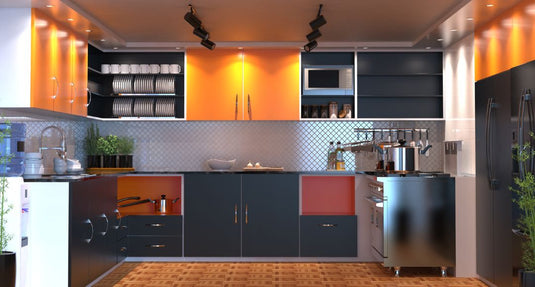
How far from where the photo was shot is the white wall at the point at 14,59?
482 cm

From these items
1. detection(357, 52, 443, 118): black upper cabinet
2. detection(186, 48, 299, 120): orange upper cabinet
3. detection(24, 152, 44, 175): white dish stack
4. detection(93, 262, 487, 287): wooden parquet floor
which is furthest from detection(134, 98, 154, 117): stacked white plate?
detection(357, 52, 443, 118): black upper cabinet

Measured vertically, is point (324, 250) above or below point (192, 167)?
below

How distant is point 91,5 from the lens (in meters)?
5.24

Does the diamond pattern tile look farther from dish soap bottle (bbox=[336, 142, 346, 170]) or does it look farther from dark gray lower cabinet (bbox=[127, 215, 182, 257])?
dark gray lower cabinet (bbox=[127, 215, 182, 257])

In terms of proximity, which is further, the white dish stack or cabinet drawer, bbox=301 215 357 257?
cabinet drawer, bbox=301 215 357 257

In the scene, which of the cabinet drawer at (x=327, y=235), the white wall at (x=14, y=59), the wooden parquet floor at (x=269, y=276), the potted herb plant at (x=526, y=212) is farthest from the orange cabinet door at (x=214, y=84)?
the potted herb plant at (x=526, y=212)

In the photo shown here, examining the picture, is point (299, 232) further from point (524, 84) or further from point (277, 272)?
point (524, 84)

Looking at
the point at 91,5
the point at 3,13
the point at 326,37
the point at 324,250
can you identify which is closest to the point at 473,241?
the point at 324,250

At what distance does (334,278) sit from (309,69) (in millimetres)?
2656

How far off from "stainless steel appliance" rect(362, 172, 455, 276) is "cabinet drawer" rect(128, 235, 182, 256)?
89.8 inches

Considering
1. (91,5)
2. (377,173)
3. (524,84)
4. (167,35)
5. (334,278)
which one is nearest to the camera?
(524,84)

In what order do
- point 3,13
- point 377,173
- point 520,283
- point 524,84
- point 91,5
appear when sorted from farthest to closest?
1. point 377,173
2. point 91,5
3. point 3,13
4. point 524,84
5. point 520,283

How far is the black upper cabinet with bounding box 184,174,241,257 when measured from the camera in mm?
6520

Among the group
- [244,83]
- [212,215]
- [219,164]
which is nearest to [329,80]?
[244,83]
